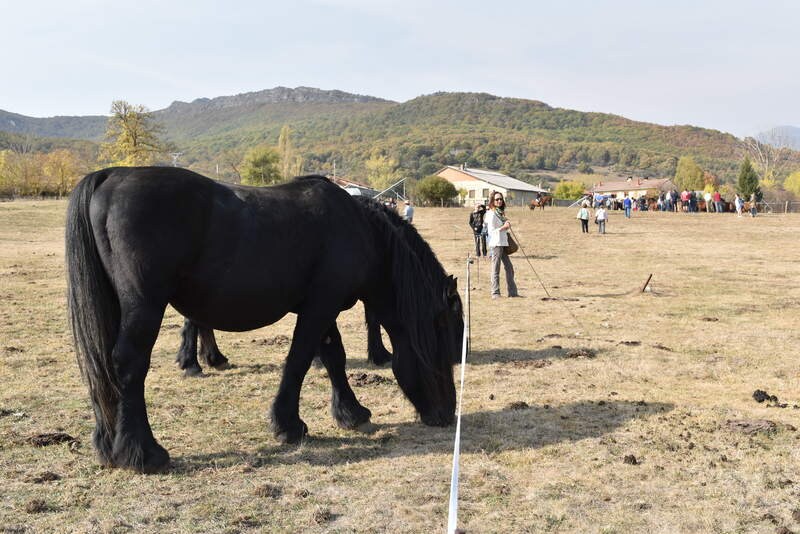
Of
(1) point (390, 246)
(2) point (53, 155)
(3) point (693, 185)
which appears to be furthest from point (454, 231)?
(3) point (693, 185)

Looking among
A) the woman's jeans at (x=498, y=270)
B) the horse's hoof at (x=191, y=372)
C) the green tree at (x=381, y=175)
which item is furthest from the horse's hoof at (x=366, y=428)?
the green tree at (x=381, y=175)

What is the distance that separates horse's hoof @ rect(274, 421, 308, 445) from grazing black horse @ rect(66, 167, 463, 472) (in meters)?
0.01

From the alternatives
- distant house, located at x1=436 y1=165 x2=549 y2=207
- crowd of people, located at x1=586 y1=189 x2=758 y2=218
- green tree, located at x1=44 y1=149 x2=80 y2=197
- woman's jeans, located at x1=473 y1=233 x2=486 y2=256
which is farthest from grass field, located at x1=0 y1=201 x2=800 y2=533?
distant house, located at x1=436 y1=165 x2=549 y2=207

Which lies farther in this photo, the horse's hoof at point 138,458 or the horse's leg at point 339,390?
the horse's leg at point 339,390

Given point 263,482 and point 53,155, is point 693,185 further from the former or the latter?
point 263,482

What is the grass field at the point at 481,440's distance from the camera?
4277 mm

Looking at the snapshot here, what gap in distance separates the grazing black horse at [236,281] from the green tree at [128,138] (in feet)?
218

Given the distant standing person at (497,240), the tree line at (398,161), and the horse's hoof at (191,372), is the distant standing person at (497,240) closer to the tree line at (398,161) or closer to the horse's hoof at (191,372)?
the horse's hoof at (191,372)

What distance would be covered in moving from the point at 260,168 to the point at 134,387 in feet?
293

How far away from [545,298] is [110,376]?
11288 millimetres

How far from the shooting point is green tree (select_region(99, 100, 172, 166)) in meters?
67.7

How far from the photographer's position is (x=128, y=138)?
68.6m

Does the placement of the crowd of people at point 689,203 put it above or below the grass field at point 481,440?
above

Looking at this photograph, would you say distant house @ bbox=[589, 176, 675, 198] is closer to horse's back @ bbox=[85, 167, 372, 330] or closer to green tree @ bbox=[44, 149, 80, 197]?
green tree @ bbox=[44, 149, 80, 197]
